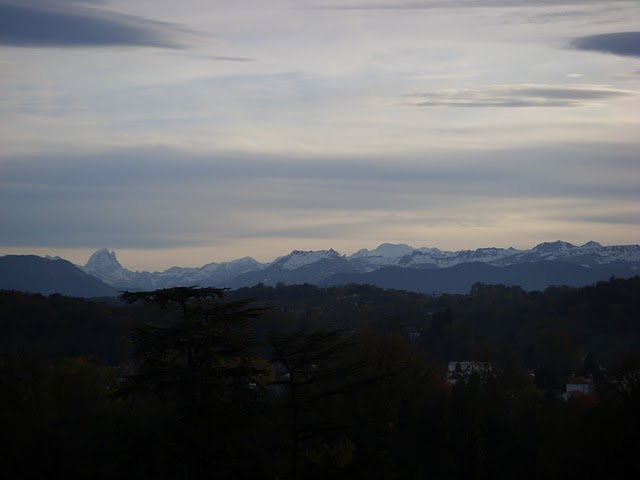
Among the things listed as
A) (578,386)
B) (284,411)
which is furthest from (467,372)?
(284,411)

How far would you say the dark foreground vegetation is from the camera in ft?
87.2

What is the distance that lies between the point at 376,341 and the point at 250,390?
88.1 feet

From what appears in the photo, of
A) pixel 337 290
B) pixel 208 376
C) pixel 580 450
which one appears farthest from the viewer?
pixel 337 290

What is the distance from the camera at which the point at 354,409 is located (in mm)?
40375

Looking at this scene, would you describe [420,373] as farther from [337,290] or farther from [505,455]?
[337,290]

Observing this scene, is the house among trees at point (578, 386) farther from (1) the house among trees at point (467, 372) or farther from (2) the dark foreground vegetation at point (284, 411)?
(1) the house among trees at point (467, 372)

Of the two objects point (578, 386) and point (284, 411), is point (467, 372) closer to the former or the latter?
point (578, 386)

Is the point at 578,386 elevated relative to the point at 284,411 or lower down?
lower down

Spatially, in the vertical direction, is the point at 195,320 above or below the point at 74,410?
above

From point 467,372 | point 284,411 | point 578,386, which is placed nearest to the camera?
point 284,411

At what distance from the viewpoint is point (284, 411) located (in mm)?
26906

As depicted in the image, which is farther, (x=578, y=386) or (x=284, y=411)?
(x=578, y=386)

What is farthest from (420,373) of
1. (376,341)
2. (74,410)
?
(74,410)

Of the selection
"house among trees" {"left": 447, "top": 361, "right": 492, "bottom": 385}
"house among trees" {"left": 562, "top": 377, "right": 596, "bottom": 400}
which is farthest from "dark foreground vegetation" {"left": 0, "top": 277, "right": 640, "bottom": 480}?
"house among trees" {"left": 562, "top": 377, "right": 596, "bottom": 400}
